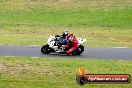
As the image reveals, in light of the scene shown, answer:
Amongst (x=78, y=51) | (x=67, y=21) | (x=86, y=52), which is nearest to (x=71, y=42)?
(x=78, y=51)

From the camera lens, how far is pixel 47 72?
1681 centimetres

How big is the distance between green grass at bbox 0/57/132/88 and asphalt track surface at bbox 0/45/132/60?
9.85 ft

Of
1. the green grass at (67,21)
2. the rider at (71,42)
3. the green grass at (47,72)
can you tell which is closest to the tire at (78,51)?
the rider at (71,42)

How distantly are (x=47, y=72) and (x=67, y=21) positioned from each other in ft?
84.2

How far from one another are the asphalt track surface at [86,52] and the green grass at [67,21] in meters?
2.16

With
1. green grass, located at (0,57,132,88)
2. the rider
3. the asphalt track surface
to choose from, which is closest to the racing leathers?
the rider

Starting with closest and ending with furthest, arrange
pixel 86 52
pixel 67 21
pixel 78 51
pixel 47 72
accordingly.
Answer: pixel 47 72
pixel 78 51
pixel 86 52
pixel 67 21

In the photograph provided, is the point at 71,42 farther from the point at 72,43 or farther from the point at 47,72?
the point at 47,72

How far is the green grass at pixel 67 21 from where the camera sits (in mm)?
A: 31188

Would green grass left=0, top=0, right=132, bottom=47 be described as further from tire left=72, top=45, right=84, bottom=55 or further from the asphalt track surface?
tire left=72, top=45, right=84, bottom=55

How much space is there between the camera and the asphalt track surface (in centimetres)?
2295

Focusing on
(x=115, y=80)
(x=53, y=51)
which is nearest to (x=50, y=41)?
(x=53, y=51)

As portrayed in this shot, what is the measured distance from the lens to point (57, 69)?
1728 centimetres

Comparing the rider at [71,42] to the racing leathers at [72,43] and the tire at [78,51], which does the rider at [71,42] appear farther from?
the tire at [78,51]
